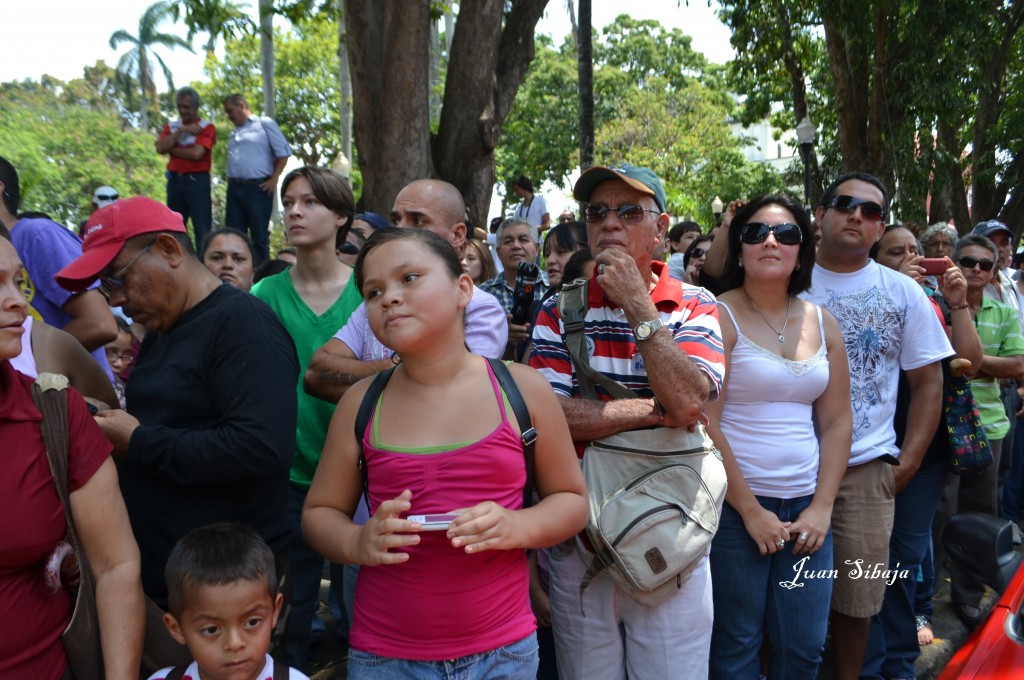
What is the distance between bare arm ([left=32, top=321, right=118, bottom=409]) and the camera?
9.12ft

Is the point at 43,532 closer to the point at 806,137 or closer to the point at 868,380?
the point at 868,380

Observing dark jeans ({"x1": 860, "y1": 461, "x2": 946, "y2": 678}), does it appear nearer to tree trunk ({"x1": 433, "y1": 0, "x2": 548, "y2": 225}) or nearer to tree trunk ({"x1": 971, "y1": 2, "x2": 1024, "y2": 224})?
tree trunk ({"x1": 433, "y1": 0, "x2": 548, "y2": 225})

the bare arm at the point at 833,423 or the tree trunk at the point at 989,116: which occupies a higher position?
the tree trunk at the point at 989,116

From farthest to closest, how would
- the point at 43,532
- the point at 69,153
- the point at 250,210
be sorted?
the point at 69,153, the point at 250,210, the point at 43,532

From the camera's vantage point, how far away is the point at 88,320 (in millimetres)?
3568

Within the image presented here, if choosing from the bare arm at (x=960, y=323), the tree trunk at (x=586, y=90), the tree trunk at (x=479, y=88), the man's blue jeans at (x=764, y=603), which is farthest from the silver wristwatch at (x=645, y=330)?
the tree trunk at (x=586, y=90)

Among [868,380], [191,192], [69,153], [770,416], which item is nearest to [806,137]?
[191,192]

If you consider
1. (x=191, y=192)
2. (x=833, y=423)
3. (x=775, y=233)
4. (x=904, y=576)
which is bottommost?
(x=904, y=576)

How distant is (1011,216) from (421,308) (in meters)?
20.1

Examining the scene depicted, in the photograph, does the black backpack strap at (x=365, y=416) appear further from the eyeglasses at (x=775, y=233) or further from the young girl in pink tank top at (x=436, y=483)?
the eyeglasses at (x=775, y=233)

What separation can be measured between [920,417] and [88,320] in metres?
3.62

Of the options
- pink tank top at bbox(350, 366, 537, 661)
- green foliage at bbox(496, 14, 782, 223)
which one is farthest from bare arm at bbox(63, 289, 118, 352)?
green foliage at bbox(496, 14, 782, 223)

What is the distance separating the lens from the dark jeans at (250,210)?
29.4 feet

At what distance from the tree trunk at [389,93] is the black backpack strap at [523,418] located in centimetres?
433
